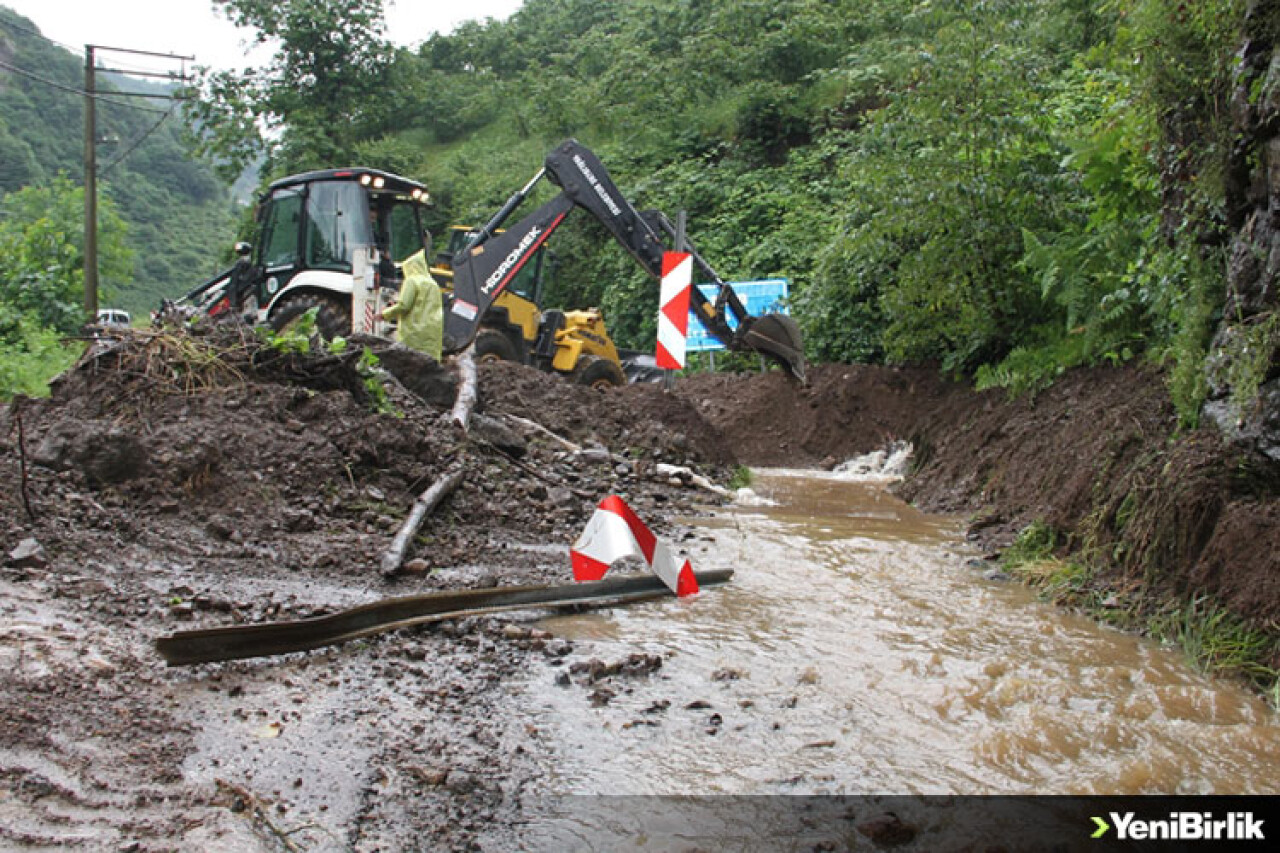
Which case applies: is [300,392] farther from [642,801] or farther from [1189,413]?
[1189,413]

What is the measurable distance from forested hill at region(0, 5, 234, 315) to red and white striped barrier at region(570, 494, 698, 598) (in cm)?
5138

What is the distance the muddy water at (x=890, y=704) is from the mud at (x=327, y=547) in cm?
36

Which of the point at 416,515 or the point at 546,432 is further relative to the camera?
the point at 546,432

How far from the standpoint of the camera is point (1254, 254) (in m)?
4.68

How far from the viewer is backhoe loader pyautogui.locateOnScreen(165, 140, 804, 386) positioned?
39.1 feet

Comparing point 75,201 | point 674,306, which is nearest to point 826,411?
point 674,306

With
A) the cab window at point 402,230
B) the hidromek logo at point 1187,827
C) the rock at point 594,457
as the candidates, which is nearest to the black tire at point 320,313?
the cab window at point 402,230

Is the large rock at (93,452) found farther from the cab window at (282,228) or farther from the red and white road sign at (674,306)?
the cab window at (282,228)

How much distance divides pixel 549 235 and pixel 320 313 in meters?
3.04

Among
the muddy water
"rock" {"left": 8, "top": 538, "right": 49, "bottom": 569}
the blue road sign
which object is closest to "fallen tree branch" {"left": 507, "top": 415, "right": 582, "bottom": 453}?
the muddy water

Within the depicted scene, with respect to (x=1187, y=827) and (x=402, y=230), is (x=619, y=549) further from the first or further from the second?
(x=402, y=230)

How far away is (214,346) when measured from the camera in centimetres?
694

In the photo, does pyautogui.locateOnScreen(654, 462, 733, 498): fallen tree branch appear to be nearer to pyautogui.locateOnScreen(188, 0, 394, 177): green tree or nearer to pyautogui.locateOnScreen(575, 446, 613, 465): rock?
pyautogui.locateOnScreen(575, 446, 613, 465): rock

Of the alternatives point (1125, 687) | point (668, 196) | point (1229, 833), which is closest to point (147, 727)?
point (1229, 833)
